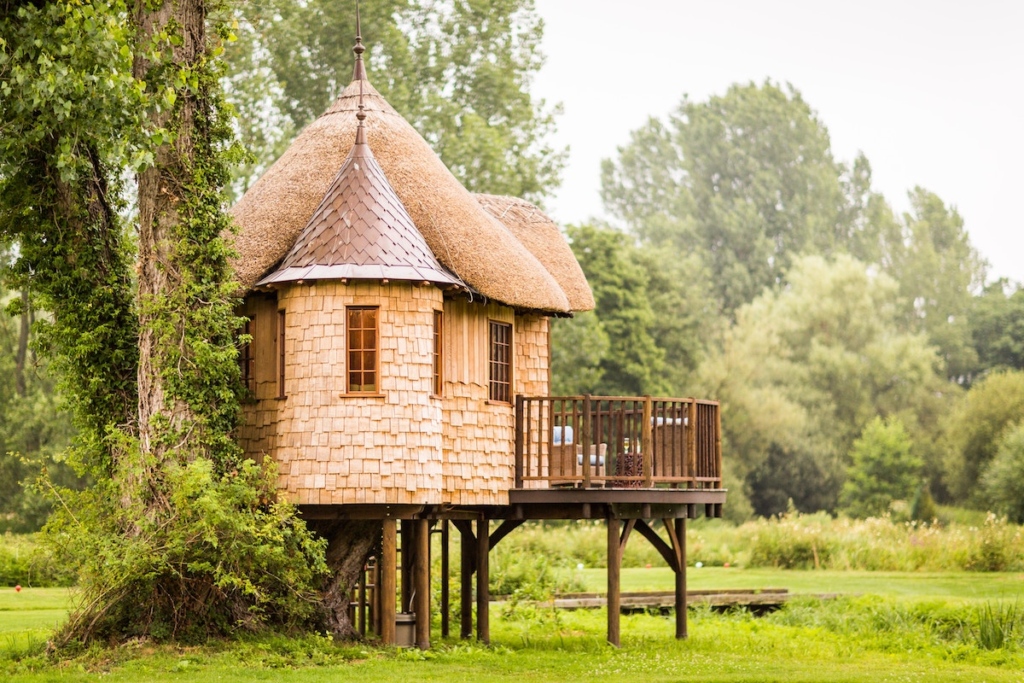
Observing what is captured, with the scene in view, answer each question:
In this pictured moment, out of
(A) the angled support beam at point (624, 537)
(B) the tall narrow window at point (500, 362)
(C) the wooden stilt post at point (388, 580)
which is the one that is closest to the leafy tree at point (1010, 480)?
(A) the angled support beam at point (624, 537)

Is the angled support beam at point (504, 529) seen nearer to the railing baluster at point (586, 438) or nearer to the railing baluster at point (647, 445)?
the railing baluster at point (586, 438)

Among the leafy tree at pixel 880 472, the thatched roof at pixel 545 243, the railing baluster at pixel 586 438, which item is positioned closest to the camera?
the railing baluster at pixel 586 438

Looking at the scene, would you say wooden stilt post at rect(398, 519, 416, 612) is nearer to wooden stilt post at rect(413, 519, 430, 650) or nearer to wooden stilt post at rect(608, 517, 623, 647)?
wooden stilt post at rect(413, 519, 430, 650)

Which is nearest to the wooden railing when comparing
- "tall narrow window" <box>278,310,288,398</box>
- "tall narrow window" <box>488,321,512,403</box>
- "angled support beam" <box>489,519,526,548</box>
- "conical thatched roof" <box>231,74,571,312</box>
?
"tall narrow window" <box>488,321,512,403</box>

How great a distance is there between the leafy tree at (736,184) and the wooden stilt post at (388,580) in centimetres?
6278

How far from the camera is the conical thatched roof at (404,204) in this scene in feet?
67.2

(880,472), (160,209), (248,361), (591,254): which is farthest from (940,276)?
(160,209)

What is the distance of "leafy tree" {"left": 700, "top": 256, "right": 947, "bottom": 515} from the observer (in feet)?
185

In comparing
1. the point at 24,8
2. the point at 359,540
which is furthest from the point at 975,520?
the point at 24,8

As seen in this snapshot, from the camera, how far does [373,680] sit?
16406mm

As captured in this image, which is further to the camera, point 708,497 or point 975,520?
point 975,520

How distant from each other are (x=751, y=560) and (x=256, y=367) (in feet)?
A: 66.2

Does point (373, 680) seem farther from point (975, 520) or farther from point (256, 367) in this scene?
point (975, 520)

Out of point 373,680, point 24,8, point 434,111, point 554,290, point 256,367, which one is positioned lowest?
point 373,680
